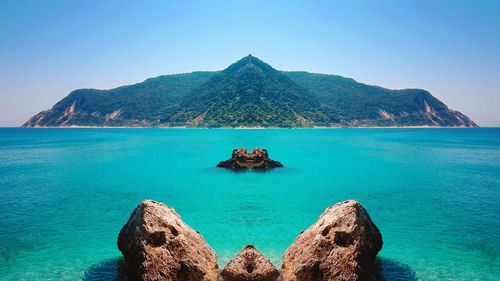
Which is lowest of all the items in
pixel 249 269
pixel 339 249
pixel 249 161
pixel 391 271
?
pixel 391 271

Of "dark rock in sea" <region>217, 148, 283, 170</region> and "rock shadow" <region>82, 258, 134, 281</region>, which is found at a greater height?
"dark rock in sea" <region>217, 148, 283, 170</region>

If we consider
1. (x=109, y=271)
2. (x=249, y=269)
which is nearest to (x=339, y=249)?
(x=249, y=269)

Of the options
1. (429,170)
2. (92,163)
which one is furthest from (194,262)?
(92,163)

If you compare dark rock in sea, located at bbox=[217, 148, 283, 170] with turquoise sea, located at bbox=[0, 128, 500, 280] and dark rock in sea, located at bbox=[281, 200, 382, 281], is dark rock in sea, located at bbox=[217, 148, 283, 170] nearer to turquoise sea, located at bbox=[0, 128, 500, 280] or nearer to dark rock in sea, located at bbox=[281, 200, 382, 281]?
turquoise sea, located at bbox=[0, 128, 500, 280]

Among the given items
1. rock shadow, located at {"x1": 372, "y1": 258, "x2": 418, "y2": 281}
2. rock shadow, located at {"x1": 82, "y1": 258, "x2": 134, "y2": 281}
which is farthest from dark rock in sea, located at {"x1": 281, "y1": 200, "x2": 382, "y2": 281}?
rock shadow, located at {"x1": 82, "y1": 258, "x2": 134, "y2": 281}

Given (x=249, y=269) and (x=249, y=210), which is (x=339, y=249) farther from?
(x=249, y=210)
